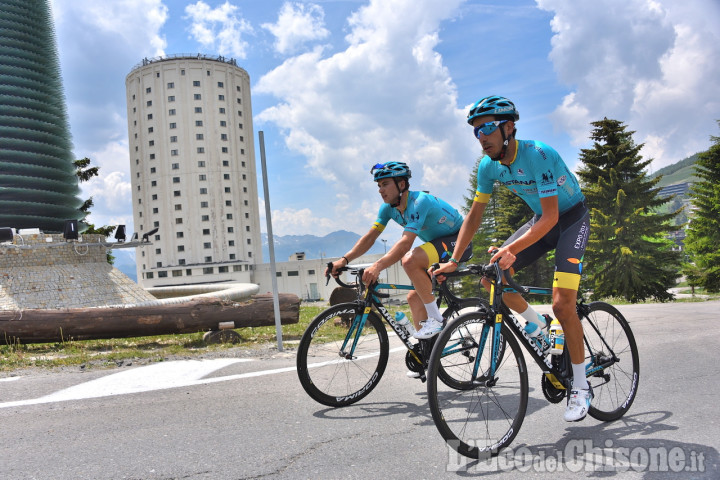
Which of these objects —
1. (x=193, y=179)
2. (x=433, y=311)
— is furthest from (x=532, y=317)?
(x=193, y=179)

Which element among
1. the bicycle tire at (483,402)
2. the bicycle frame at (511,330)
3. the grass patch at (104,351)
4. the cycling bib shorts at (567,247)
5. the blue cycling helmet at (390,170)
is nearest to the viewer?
the bicycle tire at (483,402)

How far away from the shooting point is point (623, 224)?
38.4 meters

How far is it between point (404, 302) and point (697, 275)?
48.2 m

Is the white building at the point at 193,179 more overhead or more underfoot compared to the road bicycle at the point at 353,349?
more overhead

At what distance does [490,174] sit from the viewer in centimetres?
430

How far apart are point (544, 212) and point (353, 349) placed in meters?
2.17

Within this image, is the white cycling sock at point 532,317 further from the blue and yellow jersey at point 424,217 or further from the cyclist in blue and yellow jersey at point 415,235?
the blue and yellow jersey at point 424,217

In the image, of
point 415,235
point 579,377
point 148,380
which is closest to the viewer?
point 579,377

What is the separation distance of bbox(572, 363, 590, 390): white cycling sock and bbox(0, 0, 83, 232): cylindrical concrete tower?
2598 cm

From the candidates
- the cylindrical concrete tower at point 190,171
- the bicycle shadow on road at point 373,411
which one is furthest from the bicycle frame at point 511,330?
the cylindrical concrete tower at point 190,171

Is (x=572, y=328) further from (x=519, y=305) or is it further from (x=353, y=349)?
(x=353, y=349)

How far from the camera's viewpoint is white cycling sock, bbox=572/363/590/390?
3.75 m

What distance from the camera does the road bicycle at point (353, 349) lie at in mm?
4617

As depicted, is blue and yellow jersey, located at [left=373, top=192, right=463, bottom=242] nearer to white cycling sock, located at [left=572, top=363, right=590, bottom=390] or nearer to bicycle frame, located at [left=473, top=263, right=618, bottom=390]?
bicycle frame, located at [left=473, top=263, right=618, bottom=390]
